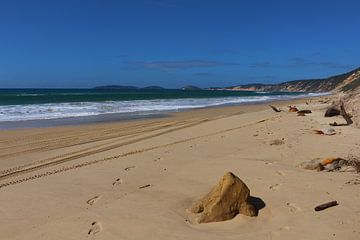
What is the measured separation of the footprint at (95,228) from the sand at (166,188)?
0.01m

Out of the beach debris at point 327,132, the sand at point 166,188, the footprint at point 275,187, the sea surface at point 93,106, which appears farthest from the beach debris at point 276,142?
the sea surface at point 93,106

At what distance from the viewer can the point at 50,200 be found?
5.83m

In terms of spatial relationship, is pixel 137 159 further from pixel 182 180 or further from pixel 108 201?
pixel 108 201

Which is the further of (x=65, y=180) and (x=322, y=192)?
(x=65, y=180)

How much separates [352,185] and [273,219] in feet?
5.87

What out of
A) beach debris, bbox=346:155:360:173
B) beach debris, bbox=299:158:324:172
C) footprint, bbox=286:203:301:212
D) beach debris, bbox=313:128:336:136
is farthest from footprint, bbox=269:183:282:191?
beach debris, bbox=313:128:336:136

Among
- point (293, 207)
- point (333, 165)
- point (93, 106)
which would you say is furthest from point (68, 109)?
point (293, 207)

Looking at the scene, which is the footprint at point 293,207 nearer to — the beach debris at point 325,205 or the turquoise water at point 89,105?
the beach debris at point 325,205

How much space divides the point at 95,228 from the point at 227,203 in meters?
1.61

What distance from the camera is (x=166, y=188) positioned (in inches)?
252

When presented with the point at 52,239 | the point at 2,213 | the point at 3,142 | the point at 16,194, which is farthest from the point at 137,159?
the point at 3,142

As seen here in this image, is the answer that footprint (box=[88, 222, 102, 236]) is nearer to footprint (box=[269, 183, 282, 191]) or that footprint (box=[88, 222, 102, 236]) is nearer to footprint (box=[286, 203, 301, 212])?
footprint (box=[286, 203, 301, 212])

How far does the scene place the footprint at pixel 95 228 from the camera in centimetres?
458

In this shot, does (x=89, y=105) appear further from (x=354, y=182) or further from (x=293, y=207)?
(x=293, y=207)
